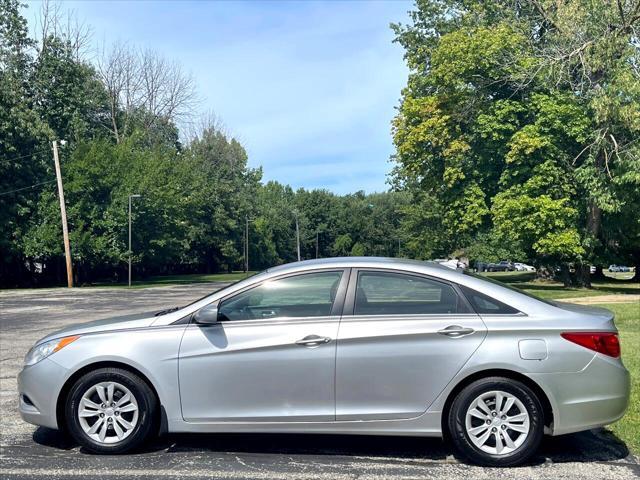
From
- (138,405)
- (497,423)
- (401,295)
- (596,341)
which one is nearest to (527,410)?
(497,423)

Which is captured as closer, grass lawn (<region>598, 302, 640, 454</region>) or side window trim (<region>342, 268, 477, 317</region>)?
side window trim (<region>342, 268, 477, 317</region>)

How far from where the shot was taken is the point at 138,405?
16.4 ft

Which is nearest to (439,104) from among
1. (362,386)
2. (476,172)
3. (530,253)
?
(476,172)

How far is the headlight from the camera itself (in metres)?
5.14

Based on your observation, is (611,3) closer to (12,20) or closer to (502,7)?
(502,7)

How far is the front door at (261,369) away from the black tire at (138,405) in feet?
0.97

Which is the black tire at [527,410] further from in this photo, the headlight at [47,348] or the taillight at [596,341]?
the headlight at [47,348]

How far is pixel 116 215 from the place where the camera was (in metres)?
47.1

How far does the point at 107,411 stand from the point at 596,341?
393cm

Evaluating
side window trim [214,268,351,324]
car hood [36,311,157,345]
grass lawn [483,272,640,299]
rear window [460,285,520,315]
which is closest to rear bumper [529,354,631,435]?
rear window [460,285,520,315]

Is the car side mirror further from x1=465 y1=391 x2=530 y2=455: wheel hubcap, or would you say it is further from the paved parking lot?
x1=465 y1=391 x2=530 y2=455: wheel hubcap

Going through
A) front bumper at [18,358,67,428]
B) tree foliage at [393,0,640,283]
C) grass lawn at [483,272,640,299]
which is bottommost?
grass lawn at [483,272,640,299]

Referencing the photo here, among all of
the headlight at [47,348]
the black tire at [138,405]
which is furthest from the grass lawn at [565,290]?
the headlight at [47,348]

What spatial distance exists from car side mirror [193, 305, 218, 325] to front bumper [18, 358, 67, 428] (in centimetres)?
116
